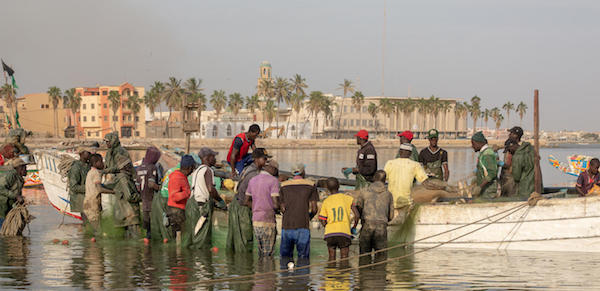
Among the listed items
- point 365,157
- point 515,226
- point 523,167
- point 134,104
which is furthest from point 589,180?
point 134,104

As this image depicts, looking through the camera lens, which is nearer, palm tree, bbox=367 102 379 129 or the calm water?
the calm water

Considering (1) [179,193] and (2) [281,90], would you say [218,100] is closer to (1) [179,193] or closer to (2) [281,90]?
(2) [281,90]

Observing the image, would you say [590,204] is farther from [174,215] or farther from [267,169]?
[174,215]

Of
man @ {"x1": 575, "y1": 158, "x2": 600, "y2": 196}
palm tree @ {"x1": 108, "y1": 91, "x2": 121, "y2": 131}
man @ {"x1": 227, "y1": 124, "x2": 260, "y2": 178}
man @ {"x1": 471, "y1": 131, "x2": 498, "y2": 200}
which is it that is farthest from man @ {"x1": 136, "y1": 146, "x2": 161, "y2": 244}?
palm tree @ {"x1": 108, "y1": 91, "x2": 121, "y2": 131}

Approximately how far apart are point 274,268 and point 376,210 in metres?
1.91

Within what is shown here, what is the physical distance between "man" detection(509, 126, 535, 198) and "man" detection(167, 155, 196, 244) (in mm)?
5995

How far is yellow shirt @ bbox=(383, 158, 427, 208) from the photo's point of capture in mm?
11477

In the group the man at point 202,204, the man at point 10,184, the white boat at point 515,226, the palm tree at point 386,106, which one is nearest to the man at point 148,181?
the man at point 202,204

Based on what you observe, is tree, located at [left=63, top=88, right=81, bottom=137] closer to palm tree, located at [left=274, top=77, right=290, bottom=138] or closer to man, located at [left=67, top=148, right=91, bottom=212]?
palm tree, located at [left=274, top=77, right=290, bottom=138]

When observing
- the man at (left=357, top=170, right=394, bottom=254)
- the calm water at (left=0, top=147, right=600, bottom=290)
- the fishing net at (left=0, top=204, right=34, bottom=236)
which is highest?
the man at (left=357, top=170, right=394, bottom=254)

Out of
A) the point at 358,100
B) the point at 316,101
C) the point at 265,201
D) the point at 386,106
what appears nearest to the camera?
the point at 265,201

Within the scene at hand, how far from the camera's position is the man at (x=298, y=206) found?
1031 cm

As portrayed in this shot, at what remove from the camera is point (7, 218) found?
14.9 m

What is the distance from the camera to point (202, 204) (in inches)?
490
